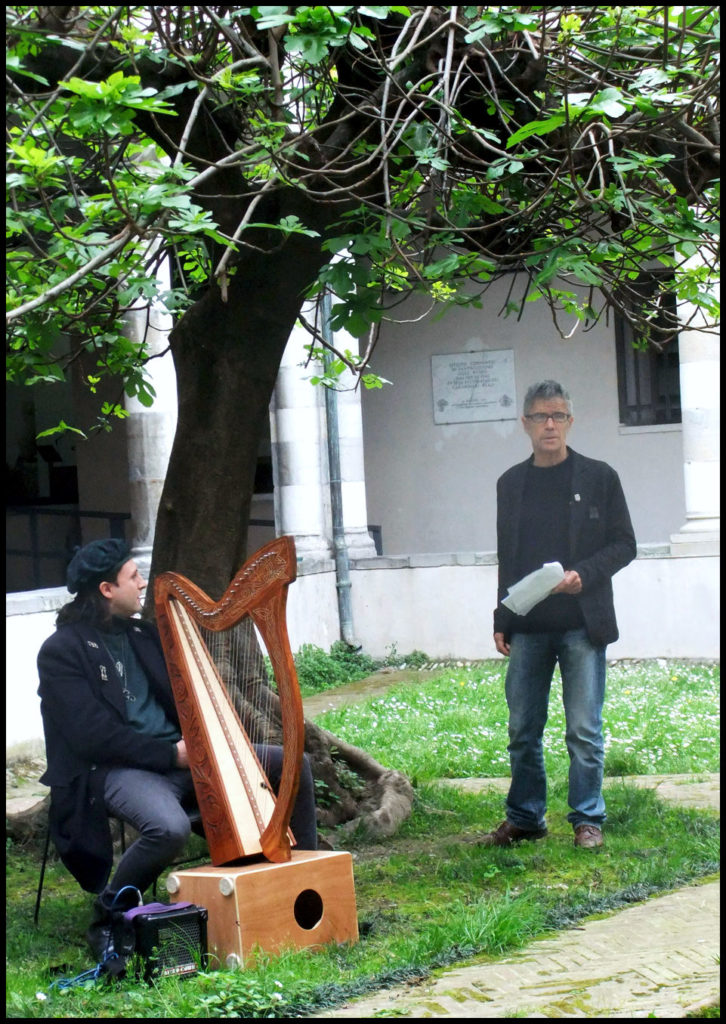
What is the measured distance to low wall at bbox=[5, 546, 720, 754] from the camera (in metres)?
12.7

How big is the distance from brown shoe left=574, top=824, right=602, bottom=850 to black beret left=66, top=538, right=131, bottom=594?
2.41 metres

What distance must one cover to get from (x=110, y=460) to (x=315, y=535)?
4.75 metres

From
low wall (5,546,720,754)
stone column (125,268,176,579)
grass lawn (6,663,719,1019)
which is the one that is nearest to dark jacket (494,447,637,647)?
grass lawn (6,663,719,1019)

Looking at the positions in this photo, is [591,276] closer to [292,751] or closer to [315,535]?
[292,751]

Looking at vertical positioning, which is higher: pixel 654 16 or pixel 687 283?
pixel 654 16

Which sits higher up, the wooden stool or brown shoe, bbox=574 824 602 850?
the wooden stool

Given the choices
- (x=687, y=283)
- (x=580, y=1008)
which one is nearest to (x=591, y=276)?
(x=687, y=283)

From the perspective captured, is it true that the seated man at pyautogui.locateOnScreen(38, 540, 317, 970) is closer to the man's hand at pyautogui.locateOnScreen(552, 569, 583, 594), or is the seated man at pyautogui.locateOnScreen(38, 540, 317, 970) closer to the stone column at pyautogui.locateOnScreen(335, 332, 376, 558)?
the man's hand at pyautogui.locateOnScreen(552, 569, 583, 594)

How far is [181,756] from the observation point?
492 centimetres

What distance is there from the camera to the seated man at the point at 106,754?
465 centimetres

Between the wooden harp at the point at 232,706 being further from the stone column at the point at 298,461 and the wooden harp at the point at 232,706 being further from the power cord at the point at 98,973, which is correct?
the stone column at the point at 298,461

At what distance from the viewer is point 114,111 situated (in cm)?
396

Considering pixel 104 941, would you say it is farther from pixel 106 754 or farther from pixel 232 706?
pixel 232 706

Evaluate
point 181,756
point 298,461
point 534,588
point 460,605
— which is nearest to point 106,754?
point 181,756
